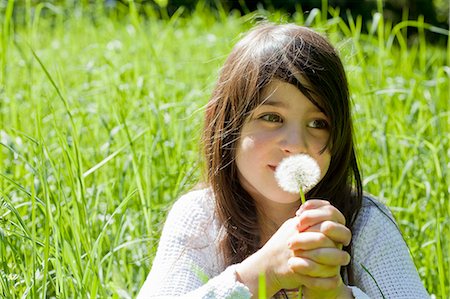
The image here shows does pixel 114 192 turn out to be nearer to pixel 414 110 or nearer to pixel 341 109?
pixel 341 109

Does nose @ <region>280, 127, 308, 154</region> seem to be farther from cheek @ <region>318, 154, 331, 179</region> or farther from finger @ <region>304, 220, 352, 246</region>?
finger @ <region>304, 220, 352, 246</region>

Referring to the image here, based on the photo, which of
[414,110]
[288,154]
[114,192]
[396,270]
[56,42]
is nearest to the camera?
[288,154]

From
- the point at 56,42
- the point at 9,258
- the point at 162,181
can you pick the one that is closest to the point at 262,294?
the point at 9,258

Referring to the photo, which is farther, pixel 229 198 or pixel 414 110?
pixel 414 110

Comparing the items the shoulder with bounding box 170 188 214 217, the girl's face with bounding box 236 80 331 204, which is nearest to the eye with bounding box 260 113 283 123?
the girl's face with bounding box 236 80 331 204

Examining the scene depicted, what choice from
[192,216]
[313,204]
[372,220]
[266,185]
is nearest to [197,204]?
[192,216]

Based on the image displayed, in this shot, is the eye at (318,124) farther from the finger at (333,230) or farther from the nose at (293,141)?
the finger at (333,230)

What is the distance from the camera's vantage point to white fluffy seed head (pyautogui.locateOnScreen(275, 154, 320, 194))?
4.23ft

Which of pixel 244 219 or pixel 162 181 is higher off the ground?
pixel 244 219

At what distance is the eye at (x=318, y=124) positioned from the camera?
1.56 metres


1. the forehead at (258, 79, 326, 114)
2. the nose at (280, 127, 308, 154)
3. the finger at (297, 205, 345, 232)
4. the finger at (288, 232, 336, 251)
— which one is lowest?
the finger at (288, 232, 336, 251)

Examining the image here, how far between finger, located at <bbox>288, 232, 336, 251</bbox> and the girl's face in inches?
8.4

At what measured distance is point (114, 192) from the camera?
85.4 inches

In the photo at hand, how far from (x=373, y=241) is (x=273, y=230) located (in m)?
0.19
